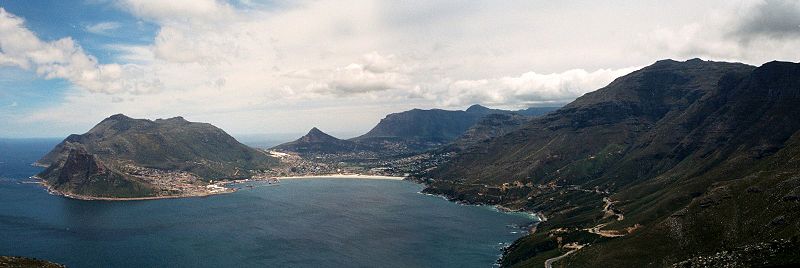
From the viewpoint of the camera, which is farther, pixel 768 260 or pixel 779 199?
pixel 779 199

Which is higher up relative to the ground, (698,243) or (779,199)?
(779,199)

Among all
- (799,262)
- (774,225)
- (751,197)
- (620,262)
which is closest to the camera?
(799,262)

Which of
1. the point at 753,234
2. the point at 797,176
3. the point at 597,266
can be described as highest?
the point at 797,176

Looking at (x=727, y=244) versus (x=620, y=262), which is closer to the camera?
(x=727, y=244)

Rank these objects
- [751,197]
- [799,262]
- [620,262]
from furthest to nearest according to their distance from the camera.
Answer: [751,197] → [620,262] → [799,262]

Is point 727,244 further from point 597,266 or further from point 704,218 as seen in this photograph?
point 597,266

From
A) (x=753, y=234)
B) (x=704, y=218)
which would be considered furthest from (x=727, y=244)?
(x=704, y=218)

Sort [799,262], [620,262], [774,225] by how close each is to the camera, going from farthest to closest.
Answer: [620,262] < [774,225] < [799,262]

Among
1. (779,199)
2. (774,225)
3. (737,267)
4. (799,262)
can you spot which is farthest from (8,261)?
(779,199)

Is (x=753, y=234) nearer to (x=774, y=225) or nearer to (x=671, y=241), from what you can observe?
(x=774, y=225)
